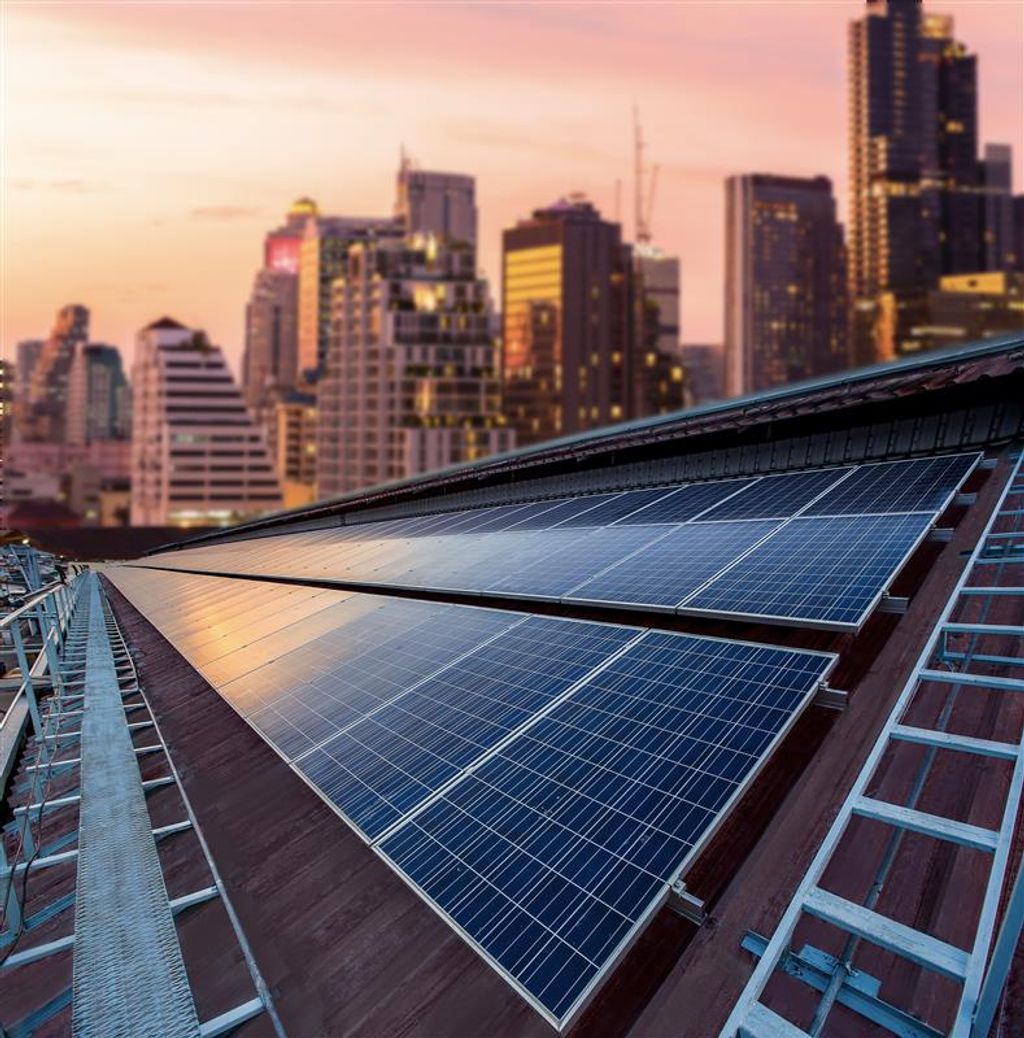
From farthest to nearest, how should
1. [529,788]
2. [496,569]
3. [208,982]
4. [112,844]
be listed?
[496,569], [112,844], [529,788], [208,982]

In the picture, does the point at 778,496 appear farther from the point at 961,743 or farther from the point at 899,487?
the point at 961,743

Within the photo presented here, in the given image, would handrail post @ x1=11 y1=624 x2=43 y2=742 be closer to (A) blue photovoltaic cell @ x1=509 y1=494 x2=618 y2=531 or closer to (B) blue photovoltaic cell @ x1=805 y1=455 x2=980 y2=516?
(A) blue photovoltaic cell @ x1=509 y1=494 x2=618 y2=531

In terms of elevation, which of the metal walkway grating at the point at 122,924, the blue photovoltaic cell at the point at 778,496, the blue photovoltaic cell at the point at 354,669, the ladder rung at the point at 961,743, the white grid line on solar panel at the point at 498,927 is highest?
the blue photovoltaic cell at the point at 778,496

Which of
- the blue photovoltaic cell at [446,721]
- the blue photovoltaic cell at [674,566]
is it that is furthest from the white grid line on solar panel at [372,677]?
the blue photovoltaic cell at [674,566]

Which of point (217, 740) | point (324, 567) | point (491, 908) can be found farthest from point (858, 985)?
point (324, 567)

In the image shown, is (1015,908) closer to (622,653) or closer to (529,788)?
(529,788)

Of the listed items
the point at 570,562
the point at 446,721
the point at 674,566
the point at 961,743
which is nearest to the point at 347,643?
the point at 570,562

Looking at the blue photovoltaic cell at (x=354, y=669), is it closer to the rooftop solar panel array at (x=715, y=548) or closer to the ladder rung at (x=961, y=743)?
the rooftop solar panel array at (x=715, y=548)
